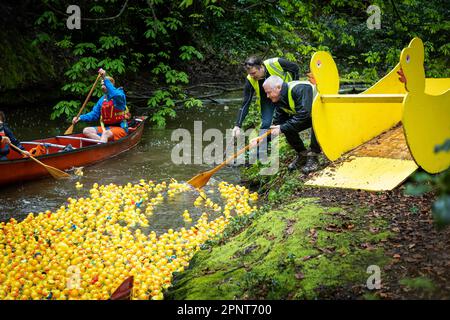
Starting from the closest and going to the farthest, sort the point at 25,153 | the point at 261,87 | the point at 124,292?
the point at 124,292 → the point at 261,87 → the point at 25,153

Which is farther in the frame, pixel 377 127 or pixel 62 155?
pixel 62 155

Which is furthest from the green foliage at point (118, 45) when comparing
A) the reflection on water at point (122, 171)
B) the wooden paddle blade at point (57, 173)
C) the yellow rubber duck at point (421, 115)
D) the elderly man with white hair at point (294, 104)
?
the yellow rubber duck at point (421, 115)

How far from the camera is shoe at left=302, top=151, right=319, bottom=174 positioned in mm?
5720

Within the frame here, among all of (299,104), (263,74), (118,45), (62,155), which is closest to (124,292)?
(299,104)

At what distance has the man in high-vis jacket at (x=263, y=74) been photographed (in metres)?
6.29

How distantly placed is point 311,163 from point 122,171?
3876mm

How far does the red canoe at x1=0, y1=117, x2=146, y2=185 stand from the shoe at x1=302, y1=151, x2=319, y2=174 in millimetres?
4152

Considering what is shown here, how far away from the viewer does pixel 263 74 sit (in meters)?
6.41

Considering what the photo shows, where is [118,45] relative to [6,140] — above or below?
above

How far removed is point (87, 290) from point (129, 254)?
75cm

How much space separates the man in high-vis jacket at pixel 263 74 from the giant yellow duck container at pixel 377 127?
0.82 m

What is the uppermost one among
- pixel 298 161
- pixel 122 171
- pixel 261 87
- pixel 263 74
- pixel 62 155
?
pixel 263 74

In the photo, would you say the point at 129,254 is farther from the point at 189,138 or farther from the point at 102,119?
the point at 189,138

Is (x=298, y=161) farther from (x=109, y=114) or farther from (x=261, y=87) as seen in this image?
(x=109, y=114)
